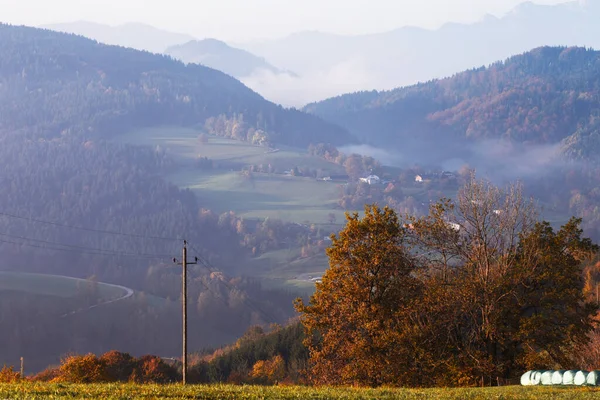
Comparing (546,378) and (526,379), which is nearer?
(546,378)

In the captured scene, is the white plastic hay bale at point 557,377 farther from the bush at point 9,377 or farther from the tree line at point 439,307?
the bush at point 9,377

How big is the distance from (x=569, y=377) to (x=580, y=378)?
93 cm

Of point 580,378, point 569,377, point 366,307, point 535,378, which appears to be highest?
point 366,307

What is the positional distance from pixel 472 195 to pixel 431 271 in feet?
26.0

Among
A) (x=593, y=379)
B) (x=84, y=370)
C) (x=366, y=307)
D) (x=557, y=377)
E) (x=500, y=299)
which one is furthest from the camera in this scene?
(x=84, y=370)

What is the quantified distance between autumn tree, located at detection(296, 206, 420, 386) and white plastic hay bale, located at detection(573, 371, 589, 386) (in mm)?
10704

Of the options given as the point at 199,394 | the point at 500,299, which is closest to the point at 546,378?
the point at 500,299

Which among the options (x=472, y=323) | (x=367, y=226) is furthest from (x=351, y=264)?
(x=472, y=323)

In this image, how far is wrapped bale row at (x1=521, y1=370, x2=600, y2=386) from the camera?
131 feet

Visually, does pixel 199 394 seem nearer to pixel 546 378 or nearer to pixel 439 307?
pixel 546 378

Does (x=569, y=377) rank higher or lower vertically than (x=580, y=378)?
lower

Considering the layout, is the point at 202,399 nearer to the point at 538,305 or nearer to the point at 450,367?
the point at 450,367

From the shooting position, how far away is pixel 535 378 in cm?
4472

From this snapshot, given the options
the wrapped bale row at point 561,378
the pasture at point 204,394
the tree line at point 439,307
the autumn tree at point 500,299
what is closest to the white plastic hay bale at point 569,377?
the wrapped bale row at point 561,378
